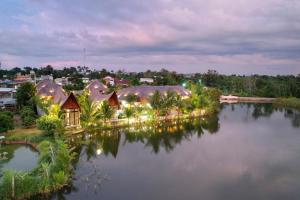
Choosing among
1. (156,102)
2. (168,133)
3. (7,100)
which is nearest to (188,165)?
(168,133)

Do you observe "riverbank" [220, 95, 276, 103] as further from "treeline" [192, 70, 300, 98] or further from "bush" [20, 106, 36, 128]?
"bush" [20, 106, 36, 128]

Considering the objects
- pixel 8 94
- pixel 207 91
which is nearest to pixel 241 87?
pixel 207 91

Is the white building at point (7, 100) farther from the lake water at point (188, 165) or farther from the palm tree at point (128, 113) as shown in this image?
the lake water at point (188, 165)

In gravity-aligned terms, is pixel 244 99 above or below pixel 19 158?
above

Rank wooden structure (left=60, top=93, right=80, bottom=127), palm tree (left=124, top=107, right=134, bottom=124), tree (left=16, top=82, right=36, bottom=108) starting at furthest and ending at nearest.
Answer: tree (left=16, top=82, right=36, bottom=108) < palm tree (left=124, top=107, right=134, bottom=124) < wooden structure (left=60, top=93, right=80, bottom=127)

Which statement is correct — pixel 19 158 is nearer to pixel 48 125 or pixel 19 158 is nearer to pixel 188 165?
pixel 48 125

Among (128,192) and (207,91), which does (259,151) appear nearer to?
(128,192)

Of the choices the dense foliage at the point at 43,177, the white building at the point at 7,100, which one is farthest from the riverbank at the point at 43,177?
the white building at the point at 7,100

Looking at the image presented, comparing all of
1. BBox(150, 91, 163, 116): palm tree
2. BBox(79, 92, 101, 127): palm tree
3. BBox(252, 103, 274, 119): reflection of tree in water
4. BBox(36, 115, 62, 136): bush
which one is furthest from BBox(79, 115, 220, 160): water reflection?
BBox(252, 103, 274, 119): reflection of tree in water
